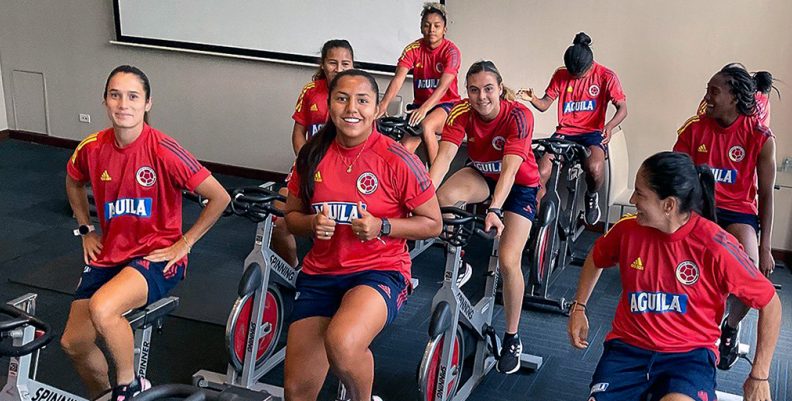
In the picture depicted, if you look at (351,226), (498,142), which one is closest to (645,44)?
(498,142)

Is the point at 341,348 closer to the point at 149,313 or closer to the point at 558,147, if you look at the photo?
the point at 149,313

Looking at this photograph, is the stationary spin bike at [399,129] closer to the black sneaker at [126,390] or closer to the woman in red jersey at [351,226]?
the woman in red jersey at [351,226]

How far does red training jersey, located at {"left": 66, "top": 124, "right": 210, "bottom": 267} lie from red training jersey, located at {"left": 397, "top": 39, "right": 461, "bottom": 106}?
279 centimetres

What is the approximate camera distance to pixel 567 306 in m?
4.90

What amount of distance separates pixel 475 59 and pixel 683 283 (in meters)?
3.97

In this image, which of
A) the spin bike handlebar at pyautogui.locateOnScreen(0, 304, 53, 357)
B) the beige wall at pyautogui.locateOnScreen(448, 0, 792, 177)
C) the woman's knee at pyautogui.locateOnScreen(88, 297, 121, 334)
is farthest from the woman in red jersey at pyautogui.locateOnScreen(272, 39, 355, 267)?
the spin bike handlebar at pyautogui.locateOnScreen(0, 304, 53, 357)

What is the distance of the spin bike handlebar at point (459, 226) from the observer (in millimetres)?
3188

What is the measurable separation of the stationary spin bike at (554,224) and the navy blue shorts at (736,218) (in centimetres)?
94

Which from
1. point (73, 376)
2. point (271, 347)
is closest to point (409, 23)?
point (271, 347)

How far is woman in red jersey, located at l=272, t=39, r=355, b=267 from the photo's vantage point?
4672mm

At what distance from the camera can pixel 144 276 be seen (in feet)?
10.3

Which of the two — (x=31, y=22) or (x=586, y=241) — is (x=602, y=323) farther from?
(x=31, y=22)

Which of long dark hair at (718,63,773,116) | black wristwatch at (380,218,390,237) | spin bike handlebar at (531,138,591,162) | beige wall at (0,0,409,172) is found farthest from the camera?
beige wall at (0,0,409,172)

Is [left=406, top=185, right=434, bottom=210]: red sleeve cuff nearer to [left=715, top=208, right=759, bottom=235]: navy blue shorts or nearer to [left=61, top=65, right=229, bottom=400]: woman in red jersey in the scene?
[left=61, top=65, right=229, bottom=400]: woman in red jersey
